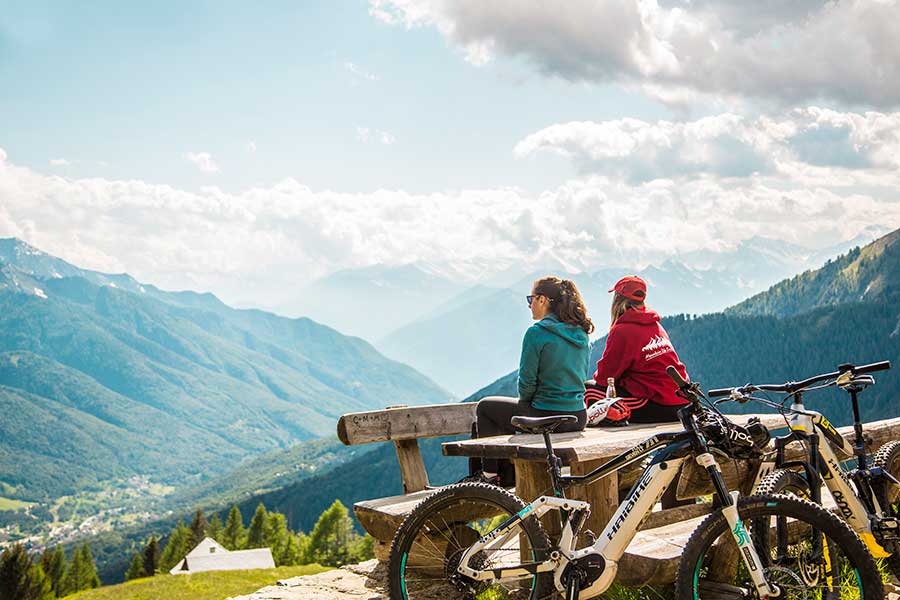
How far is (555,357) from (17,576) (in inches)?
3046

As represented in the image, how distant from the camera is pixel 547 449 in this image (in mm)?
4969

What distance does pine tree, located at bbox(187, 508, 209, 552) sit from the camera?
95.6 m

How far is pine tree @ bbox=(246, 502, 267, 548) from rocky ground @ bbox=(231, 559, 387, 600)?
96955 millimetres

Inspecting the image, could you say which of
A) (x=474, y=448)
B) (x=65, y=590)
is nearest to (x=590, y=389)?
(x=474, y=448)

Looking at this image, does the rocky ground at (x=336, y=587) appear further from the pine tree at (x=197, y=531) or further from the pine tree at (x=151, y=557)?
the pine tree at (x=197, y=531)

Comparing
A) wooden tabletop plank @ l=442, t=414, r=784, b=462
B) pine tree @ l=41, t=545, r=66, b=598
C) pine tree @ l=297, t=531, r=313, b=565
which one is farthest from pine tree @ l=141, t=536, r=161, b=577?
wooden tabletop plank @ l=442, t=414, r=784, b=462

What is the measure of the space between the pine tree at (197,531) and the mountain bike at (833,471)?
98.8m

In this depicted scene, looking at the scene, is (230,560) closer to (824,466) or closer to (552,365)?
(552,365)

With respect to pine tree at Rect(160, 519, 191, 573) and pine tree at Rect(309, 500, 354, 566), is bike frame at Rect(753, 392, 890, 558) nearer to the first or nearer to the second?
pine tree at Rect(309, 500, 354, 566)

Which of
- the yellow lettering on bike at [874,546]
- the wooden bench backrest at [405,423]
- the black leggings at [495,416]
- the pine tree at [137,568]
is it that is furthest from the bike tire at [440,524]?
the pine tree at [137,568]

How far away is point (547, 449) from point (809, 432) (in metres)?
1.76

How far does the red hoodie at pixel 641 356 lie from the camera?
299 inches

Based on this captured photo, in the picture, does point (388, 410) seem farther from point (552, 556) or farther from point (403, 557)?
point (552, 556)

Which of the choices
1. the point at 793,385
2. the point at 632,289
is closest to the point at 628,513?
the point at 793,385
